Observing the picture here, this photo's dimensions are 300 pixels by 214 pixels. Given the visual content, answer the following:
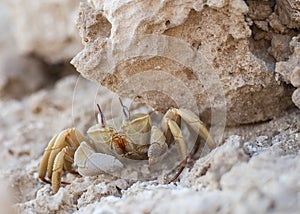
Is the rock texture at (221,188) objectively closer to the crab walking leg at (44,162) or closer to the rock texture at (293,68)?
the crab walking leg at (44,162)

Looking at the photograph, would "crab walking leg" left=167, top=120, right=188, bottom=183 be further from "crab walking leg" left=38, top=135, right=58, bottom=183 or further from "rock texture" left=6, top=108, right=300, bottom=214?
"crab walking leg" left=38, top=135, right=58, bottom=183

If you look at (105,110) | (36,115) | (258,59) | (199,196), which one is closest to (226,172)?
(199,196)

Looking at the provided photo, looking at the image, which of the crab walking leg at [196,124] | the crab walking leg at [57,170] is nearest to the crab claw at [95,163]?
the crab walking leg at [57,170]

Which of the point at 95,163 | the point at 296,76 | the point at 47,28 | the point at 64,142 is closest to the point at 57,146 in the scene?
the point at 64,142

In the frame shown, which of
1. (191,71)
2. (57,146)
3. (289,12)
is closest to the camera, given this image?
(289,12)

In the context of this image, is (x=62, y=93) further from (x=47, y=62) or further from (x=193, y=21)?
(x=193, y=21)

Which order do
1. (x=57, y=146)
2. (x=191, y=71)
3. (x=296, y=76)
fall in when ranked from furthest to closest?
(x=57, y=146)
(x=191, y=71)
(x=296, y=76)

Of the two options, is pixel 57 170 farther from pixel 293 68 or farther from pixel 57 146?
Answer: pixel 293 68

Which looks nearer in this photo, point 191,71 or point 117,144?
point 191,71
